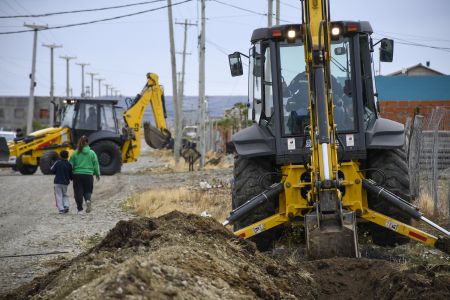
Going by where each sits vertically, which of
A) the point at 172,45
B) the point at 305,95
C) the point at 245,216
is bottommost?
the point at 245,216

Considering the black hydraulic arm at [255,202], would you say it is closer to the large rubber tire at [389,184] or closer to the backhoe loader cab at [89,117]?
the large rubber tire at [389,184]

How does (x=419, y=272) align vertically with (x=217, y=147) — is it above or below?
below

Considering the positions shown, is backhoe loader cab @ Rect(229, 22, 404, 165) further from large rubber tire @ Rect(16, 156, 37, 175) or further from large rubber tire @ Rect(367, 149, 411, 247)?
large rubber tire @ Rect(16, 156, 37, 175)

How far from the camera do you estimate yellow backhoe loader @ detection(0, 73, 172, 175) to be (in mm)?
29656

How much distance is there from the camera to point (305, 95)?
10.7 m

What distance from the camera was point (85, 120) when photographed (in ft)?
98.6

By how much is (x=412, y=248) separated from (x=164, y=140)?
2241 centimetres

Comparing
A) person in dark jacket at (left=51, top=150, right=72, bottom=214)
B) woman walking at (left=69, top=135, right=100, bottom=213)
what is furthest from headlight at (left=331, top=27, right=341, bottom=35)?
person in dark jacket at (left=51, top=150, right=72, bottom=214)

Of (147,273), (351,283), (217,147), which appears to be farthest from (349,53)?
(217,147)

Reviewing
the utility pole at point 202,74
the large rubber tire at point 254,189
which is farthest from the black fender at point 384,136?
the utility pole at point 202,74

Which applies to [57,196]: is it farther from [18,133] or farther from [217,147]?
[217,147]

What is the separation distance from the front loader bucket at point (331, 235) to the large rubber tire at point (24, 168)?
22915mm

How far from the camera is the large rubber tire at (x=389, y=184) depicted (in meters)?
10.4

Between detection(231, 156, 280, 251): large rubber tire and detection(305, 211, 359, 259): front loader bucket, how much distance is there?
54.3 inches
